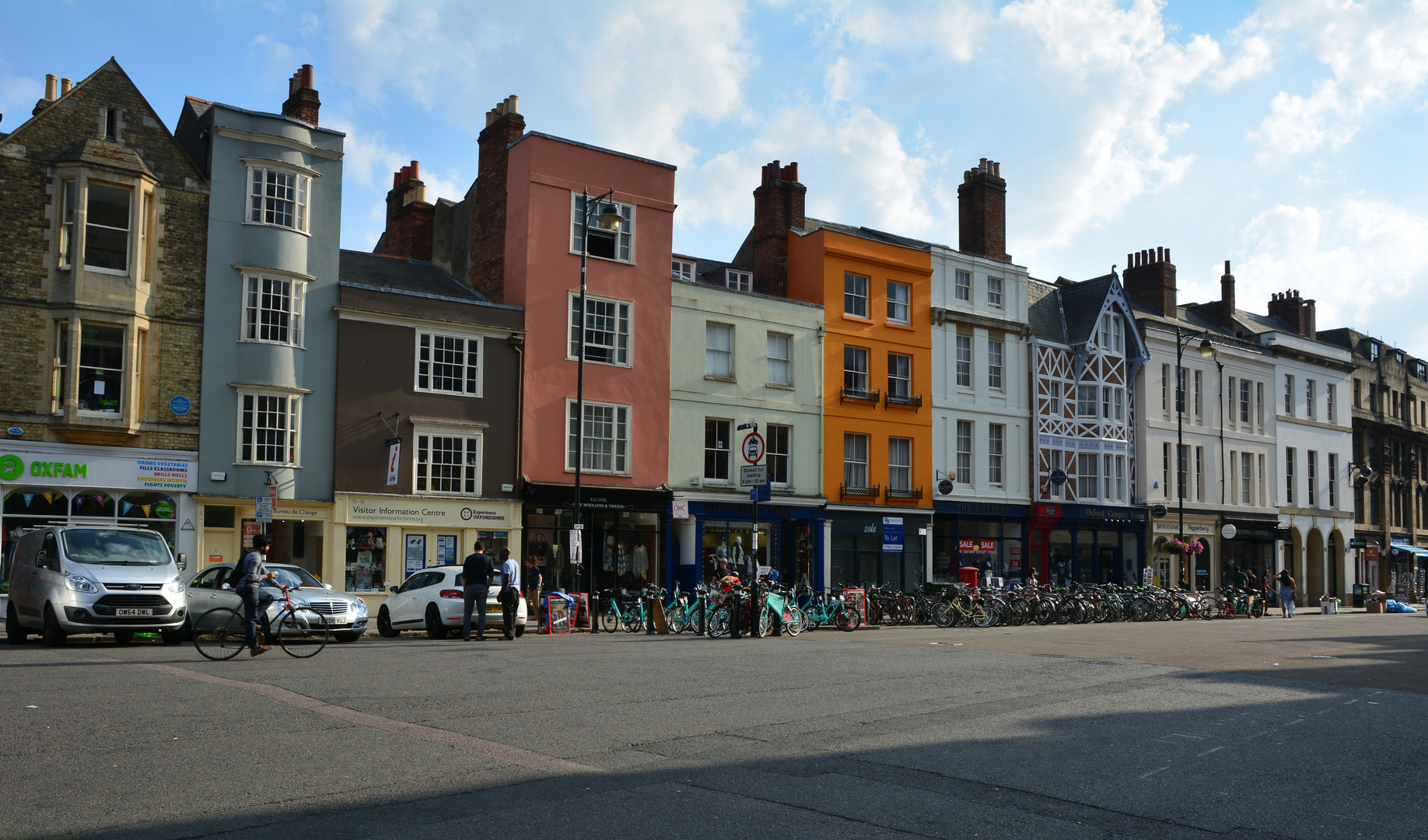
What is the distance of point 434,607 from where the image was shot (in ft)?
74.2

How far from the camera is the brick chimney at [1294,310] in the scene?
5991 cm

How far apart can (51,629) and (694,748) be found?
42.7 feet

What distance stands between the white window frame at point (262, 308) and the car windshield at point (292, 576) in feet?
26.9

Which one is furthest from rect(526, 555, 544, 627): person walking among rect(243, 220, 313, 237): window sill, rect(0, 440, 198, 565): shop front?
rect(243, 220, 313, 237): window sill

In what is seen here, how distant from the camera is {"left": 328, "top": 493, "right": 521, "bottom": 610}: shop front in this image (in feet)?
94.2

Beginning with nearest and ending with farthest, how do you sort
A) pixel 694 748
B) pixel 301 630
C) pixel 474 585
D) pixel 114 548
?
pixel 694 748, pixel 301 630, pixel 114 548, pixel 474 585

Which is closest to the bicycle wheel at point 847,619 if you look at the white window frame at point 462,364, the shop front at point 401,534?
the shop front at point 401,534

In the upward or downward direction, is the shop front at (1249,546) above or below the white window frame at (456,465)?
below

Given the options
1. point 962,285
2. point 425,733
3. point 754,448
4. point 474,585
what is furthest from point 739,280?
point 425,733

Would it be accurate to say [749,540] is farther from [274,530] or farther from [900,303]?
[274,530]

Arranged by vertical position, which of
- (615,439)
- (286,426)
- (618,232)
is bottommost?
(286,426)

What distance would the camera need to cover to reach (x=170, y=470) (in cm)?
2673

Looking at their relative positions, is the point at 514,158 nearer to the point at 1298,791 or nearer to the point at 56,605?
the point at 56,605

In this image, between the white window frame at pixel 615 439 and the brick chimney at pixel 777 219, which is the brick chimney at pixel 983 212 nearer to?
the brick chimney at pixel 777 219
